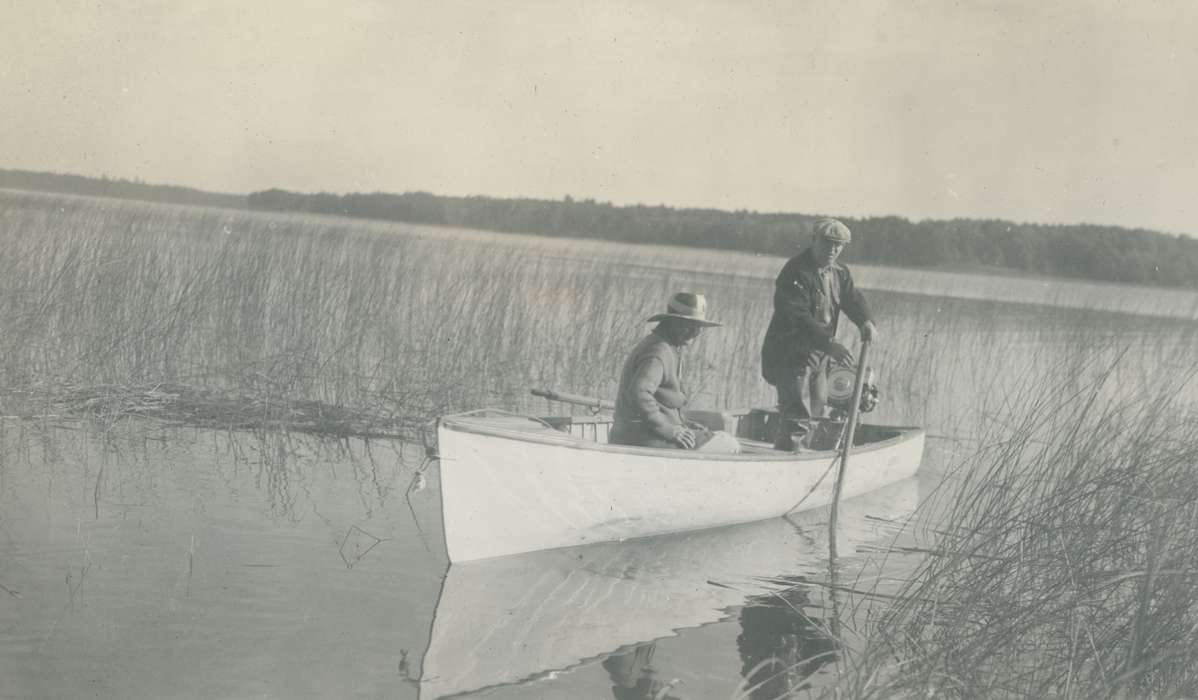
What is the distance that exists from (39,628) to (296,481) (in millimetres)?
2606

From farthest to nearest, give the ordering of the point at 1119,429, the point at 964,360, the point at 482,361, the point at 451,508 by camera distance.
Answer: the point at 964,360, the point at 482,361, the point at 451,508, the point at 1119,429

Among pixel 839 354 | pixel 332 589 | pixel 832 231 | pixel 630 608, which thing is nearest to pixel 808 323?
pixel 839 354

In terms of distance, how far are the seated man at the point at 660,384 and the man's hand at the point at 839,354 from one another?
5.37ft

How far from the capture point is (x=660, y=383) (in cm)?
625

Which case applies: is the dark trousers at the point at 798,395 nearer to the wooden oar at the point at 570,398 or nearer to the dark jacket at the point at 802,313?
the dark jacket at the point at 802,313

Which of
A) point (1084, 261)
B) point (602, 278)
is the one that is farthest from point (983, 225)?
point (602, 278)

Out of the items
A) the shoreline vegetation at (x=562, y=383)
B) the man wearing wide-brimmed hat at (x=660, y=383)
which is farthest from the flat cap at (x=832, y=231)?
the man wearing wide-brimmed hat at (x=660, y=383)

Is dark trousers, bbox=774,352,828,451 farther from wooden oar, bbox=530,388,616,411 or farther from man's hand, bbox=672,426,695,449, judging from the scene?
man's hand, bbox=672,426,695,449

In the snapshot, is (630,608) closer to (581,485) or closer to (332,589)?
(581,485)

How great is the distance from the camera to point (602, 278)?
A: 12.5 metres

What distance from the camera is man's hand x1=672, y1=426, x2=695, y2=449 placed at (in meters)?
6.37

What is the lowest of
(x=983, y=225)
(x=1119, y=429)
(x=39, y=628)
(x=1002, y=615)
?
(x=39, y=628)

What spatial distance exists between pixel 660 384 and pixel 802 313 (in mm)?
1728

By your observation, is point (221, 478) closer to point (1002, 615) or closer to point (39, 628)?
point (39, 628)
